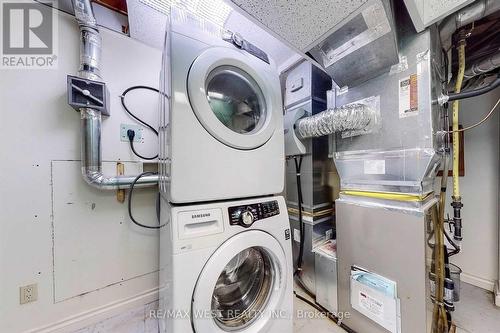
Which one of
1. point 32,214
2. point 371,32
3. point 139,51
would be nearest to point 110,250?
point 32,214

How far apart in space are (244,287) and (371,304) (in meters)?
0.73

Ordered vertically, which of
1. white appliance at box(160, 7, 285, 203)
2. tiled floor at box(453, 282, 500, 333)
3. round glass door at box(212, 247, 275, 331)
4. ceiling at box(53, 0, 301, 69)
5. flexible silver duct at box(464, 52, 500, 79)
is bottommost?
tiled floor at box(453, 282, 500, 333)

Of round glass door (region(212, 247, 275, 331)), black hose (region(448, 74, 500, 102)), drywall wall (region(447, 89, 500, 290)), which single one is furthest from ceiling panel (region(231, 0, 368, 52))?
drywall wall (region(447, 89, 500, 290))

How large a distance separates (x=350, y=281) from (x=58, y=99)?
223 centimetres

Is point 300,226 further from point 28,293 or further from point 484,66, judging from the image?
point 28,293

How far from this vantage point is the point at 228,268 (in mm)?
1050

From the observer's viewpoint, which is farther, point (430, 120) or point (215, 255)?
point (430, 120)

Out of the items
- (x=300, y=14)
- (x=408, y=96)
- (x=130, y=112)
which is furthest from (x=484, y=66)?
(x=130, y=112)

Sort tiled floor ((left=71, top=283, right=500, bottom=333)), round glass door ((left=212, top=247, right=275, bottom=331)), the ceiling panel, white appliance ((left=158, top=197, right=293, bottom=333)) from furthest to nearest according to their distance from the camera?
tiled floor ((left=71, top=283, right=500, bottom=333)) < round glass door ((left=212, top=247, right=275, bottom=331)) < the ceiling panel < white appliance ((left=158, top=197, right=293, bottom=333))

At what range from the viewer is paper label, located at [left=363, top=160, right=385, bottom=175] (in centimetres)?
114

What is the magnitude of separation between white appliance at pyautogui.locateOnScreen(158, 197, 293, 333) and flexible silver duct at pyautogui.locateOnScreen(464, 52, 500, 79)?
5.12 feet

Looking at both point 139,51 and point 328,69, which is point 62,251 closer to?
point 139,51

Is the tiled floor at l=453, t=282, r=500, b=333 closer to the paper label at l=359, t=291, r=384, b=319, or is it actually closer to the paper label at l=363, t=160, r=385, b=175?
the paper label at l=359, t=291, r=384, b=319

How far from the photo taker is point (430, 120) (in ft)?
3.15
